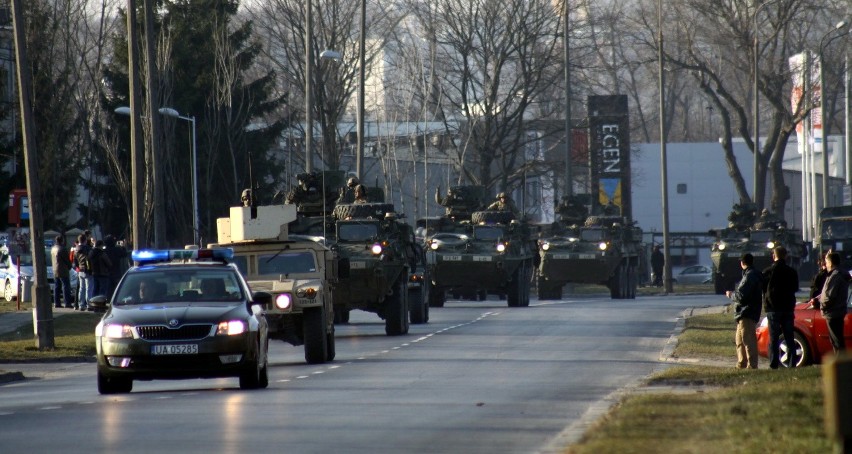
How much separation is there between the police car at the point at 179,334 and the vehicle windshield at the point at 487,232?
23.0 m

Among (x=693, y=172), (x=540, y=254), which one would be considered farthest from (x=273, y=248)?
(x=693, y=172)

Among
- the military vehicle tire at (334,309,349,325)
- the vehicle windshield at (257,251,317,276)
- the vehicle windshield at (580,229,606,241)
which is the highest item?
the vehicle windshield at (257,251,317,276)

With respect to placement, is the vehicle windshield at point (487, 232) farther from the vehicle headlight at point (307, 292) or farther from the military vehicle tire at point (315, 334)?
the vehicle headlight at point (307, 292)

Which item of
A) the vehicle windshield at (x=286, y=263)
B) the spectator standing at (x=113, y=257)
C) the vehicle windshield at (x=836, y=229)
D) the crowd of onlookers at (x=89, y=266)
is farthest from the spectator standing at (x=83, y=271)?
the vehicle windshield at (x=836, y=229)

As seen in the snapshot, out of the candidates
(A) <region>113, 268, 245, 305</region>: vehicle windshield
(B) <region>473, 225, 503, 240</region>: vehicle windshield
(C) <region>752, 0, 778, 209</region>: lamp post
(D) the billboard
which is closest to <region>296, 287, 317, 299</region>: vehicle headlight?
(A) <region>113, 268, 245, 305</region>: vehicle windshield

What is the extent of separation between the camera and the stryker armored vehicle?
149 feet

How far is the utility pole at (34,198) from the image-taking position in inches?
979

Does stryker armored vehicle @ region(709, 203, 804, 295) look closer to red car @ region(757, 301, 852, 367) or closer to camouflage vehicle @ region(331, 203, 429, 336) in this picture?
camouflage vehicle @ region(331, 203, 429, 336)

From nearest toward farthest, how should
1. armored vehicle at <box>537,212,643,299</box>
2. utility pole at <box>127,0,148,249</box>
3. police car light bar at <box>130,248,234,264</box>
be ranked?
1. police car light bar at <box>130,248,234,264</box>
2. utility pole at <box>127,0,148,249</box>
3. armored vehicle at <box>537,212,643,299</box>

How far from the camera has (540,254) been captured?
149 ft

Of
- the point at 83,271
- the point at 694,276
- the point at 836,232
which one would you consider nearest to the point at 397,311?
the point at 83,271

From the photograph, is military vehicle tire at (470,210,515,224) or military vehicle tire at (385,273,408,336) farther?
military vehicle tire at (470,210,515,224)

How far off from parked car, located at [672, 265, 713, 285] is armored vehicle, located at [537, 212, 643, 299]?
Answer: 21.4 metres

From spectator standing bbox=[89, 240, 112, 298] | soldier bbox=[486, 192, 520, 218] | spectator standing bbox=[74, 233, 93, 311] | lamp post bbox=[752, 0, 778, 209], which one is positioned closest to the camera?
spectator standing bbox=[89, 240, 112, 298]
